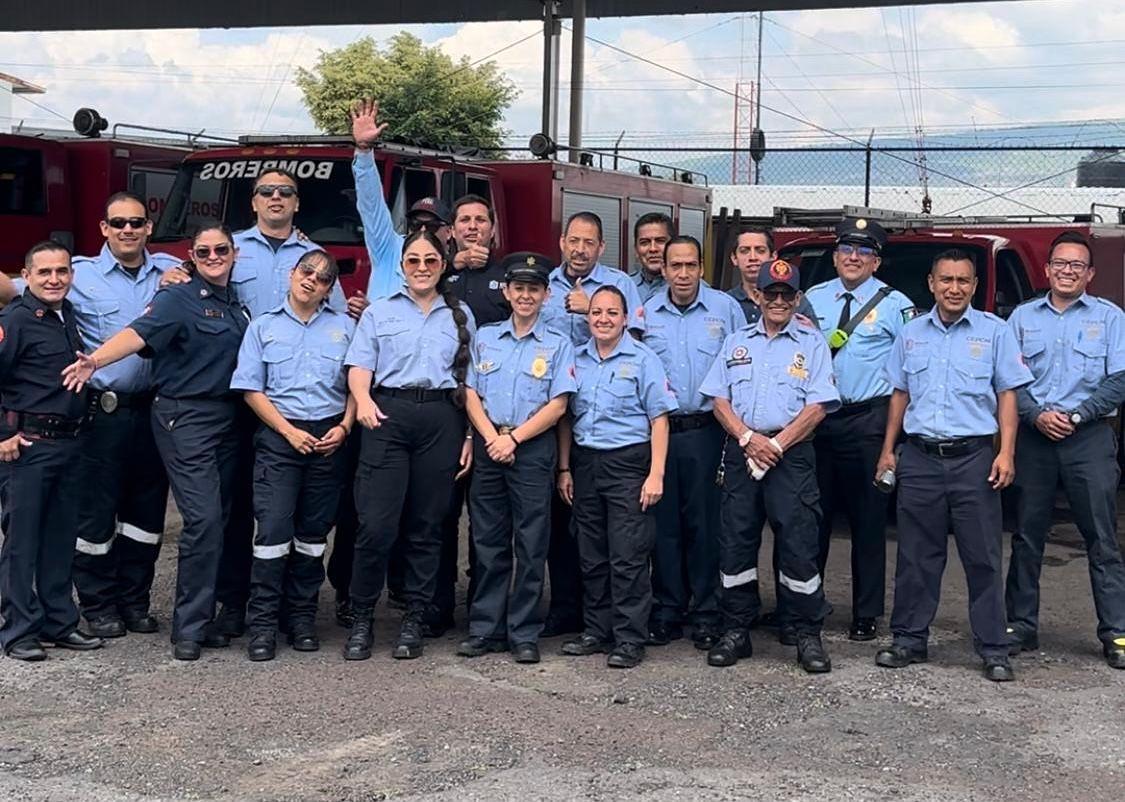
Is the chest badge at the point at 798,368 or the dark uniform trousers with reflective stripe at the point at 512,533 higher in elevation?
the chest badge at the point at 798,368

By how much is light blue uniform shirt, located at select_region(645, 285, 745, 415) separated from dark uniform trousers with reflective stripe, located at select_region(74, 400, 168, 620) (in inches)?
93.8

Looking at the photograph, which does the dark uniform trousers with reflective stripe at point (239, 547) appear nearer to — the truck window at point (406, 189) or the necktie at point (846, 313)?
the necktie at point (846, 313)

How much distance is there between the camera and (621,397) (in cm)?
606

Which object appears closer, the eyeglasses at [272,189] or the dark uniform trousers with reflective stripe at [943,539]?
the dark uniform trousers with reflective stripe at [943,539]

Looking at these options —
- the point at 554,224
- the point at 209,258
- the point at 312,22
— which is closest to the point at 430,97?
the point at 312,22

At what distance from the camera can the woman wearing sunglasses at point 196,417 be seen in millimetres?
6027

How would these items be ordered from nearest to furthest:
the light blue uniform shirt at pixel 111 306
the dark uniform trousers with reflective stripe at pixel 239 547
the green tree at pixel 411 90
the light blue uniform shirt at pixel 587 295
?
the light blue uniform shirt at pixel 111 306, the dark uniform trousers with reflective stripe at pixel 239 547, the light blue uniform shirt at pixel 587 295, the green tree at pixel 411 90

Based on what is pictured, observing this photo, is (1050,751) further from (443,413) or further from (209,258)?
(209,258)

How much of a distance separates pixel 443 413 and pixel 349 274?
14.4 feet

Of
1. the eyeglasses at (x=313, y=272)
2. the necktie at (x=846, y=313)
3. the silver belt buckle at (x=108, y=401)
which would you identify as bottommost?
the silver belt buckle at (x=108, y=401)

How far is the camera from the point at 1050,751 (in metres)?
5.00

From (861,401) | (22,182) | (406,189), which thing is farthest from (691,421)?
(22,182)

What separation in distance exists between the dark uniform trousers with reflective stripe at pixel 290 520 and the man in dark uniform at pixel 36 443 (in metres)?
0.84

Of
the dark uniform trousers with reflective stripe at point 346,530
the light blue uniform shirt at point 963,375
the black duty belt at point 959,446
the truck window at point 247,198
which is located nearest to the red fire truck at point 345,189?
the truck window at point 247,198
